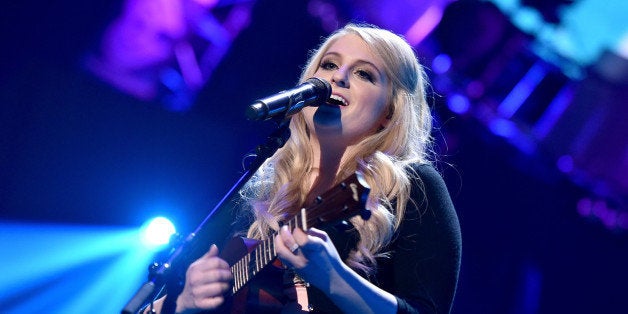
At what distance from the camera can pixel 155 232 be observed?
4883 mm

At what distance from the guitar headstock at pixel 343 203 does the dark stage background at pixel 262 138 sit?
8.84 ft

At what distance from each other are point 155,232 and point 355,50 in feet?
9.51

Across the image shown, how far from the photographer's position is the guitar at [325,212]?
1541 mm

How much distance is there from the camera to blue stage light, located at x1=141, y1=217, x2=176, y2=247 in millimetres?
4859

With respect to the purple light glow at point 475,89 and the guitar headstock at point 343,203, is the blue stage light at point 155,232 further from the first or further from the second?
the guitar headstock at point 343,203

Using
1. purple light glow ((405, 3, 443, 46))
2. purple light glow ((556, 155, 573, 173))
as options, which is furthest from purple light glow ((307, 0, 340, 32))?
purple light glow ((556, 155, 573, 173))

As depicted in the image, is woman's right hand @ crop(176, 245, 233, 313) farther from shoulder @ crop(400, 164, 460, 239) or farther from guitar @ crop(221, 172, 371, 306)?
shoulder @ crop(400, 164, 460, 239)

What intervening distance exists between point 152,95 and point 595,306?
4042 millimetres

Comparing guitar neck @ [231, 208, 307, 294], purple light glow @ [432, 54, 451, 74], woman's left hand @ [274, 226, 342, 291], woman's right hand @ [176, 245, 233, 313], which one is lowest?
woman's left hand @ [274, 226, 342, 291]

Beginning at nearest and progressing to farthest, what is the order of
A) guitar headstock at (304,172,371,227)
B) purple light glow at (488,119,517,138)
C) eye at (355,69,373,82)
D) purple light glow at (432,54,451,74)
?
guitar headstock at (304,172,371,227) < eye at (355,69,373,82) < purple light glow at (432,54,451,74) < purple light glow at (488,119,517,138)

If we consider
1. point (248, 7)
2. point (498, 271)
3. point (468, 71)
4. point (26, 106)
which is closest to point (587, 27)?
point (468, 71)

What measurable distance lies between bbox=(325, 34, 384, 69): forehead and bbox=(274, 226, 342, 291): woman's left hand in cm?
112

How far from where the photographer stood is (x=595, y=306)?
5.02 meters

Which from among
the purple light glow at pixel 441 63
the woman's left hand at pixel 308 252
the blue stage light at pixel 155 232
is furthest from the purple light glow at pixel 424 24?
the woman's left hand at pixel 308 252
